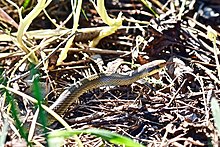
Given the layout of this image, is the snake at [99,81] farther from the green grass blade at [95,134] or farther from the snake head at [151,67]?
the green grass blade at [95,134]

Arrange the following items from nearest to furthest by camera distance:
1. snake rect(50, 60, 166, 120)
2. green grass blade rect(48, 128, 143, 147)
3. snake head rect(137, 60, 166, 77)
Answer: green grass blade rect(48, 128, 143, 147) < snake rect(50, 60, 166, 120) < snake head rect(137, 60, 166, 77)

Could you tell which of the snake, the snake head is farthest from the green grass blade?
the snake head

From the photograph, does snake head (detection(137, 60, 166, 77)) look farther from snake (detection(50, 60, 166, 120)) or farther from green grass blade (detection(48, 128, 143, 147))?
green grass blade (detection(48, 128, 143, 147))

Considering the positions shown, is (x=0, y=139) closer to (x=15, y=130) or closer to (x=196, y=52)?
(x=15, y=130)

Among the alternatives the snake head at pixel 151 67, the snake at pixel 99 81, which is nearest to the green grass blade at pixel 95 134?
the snake at pixel 99 81

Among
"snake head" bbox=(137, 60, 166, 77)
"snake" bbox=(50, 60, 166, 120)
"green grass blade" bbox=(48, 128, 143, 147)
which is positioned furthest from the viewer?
"snake head" bbox=(137, 60, 166, 77)

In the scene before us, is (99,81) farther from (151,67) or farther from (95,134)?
(95,134)

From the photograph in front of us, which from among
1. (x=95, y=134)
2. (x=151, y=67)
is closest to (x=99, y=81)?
(x=151, y=67)

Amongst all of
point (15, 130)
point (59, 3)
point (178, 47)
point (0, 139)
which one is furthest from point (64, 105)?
point (59, 3)
